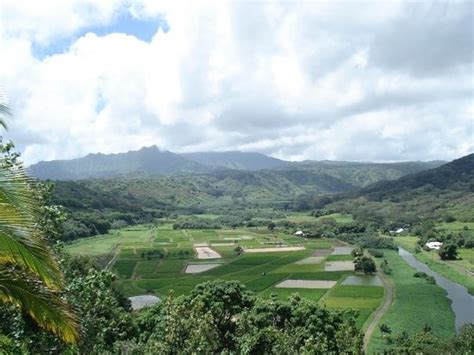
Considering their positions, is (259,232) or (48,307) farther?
(259,232)

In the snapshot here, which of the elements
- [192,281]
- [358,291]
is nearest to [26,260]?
[358,291]

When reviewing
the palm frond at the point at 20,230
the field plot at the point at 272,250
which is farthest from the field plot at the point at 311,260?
the palm frond at the point at 20,230

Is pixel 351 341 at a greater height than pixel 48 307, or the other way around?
pixel 48 307

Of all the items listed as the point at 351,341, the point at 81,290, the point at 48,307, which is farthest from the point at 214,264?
the point at 48,307

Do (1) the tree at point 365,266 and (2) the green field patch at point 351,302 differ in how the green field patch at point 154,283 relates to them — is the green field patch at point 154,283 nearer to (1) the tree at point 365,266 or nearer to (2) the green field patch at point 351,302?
(2) the green field patch at point 351,302

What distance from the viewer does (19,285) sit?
6.74 metres

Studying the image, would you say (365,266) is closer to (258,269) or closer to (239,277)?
(258,269)

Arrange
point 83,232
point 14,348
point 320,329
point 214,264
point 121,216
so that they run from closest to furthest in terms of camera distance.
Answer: point 14,348 < point 320,329 < point 214,264 < point 83,232 < point 121,216

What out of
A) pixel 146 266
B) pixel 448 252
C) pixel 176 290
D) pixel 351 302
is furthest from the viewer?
pixel 448 252

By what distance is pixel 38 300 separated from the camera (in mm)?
6723

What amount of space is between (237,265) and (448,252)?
41.2 meters

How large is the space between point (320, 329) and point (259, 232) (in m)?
120

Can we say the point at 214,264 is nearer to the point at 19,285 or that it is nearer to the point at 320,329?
the point at 320,329

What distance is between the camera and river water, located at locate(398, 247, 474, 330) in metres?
53.9
